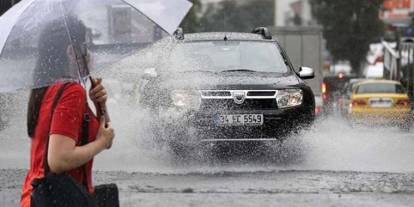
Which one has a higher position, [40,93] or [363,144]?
[40,93]

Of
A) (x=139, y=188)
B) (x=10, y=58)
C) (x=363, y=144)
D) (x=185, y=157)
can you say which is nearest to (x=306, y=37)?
(x=363, y=144)

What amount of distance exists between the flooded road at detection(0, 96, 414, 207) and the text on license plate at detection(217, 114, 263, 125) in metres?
0.46

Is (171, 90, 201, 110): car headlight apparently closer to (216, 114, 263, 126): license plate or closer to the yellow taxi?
(216, 114, 263, 126): license plate

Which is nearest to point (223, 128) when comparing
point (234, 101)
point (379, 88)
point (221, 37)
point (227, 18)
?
point (234, 101)

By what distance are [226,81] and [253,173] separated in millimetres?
1598

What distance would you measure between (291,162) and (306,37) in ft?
52.4

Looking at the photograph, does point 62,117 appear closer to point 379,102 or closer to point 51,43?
point 51,43

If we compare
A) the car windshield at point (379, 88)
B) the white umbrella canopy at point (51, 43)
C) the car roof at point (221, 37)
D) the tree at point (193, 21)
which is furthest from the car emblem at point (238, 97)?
the tree at point (193, 21)

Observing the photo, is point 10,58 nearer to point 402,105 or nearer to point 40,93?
point 40,93

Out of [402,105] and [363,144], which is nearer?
[363,144]

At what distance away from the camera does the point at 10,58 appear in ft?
12.1

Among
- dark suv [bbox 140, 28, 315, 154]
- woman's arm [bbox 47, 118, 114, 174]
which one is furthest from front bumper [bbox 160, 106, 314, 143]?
woman's arm [bbox 47, 118, 114, 174]

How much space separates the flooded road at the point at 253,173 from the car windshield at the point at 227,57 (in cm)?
90

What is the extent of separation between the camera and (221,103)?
8.94m
